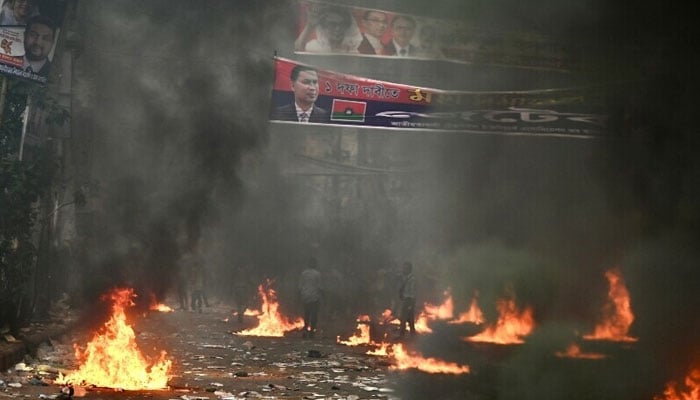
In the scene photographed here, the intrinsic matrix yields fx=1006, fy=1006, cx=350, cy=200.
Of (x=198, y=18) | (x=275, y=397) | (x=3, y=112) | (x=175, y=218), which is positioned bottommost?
(x=275, y=397)

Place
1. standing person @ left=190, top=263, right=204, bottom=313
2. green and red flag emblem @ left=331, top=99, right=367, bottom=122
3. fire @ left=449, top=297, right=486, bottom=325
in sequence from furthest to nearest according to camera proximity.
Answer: standing person @ left=190, top=263, right=204, bottom=313
fire @ left=449, top=297, right=486, bottom=325
green and red flag emblem @ left=331, top=99, right=367, bottom=122

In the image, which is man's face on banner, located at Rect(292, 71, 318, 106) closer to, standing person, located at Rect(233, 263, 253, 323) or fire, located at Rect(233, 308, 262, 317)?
standing person, located at Rect(233, 263, 253, 323)

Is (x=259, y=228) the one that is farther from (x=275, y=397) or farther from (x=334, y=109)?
(x=275, y=397)

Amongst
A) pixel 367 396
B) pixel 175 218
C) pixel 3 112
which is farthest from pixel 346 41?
pixel 367 396

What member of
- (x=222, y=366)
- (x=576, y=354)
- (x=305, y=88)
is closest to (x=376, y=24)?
(x=305, y=88)

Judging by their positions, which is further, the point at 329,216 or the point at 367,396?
the point at 329,216

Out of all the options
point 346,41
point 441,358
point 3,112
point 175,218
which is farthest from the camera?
point 346,41

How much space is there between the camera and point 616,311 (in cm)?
1450

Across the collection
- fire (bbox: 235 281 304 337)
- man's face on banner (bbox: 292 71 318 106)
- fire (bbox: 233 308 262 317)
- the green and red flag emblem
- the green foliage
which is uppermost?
man's face on banner (bbox: 292 71 318 106)

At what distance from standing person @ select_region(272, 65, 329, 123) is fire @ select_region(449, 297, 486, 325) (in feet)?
19.8

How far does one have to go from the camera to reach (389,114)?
16.8m

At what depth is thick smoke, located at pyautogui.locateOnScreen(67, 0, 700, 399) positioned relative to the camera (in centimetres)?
1116

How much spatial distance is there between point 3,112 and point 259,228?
55.3ft

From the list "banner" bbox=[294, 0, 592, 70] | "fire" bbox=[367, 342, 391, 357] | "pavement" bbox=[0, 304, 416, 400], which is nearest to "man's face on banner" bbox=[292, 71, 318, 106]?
"banner" bbox=[294, 0, 592, 70]
